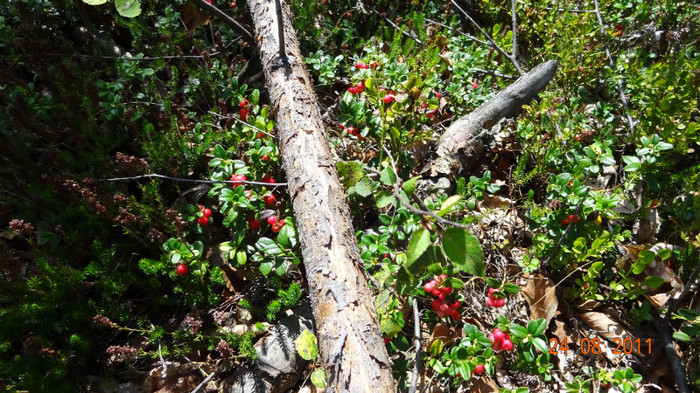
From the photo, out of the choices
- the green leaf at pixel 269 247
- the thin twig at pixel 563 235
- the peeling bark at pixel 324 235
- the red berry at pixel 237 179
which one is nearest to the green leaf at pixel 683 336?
the thin twig at pixel 563 235

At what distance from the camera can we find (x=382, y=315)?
207 centimetres

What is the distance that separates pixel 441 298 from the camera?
214 centimetres

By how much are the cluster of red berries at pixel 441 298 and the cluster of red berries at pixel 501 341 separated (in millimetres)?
223

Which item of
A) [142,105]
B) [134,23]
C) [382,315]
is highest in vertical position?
[134,23]

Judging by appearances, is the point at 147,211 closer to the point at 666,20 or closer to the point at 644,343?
the point at 644,343

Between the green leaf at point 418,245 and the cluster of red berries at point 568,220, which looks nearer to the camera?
the green leaf at point 418,245

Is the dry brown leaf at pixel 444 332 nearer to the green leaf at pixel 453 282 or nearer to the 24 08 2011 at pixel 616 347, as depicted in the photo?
the green leaf at pixel 453 282

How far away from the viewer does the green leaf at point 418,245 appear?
1.14 meters

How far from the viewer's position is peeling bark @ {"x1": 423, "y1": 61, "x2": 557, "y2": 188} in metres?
2.85

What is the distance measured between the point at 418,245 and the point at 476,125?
2.10 metres

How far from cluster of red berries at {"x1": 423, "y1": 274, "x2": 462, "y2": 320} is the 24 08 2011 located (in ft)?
2.49

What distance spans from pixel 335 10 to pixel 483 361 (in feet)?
12.3

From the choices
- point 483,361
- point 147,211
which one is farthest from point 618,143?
point 147,211

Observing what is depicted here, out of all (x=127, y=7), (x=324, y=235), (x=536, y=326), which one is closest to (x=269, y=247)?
(x=324, y=235)
